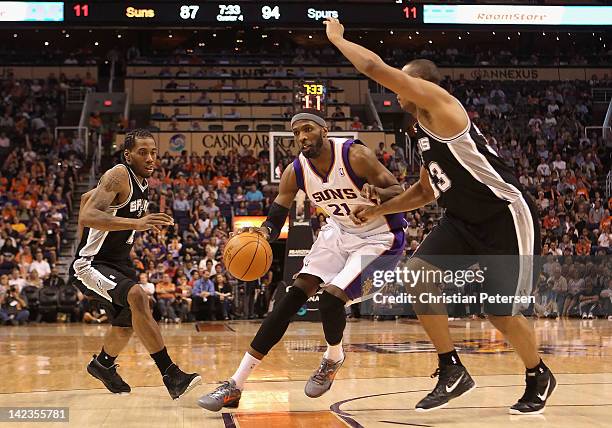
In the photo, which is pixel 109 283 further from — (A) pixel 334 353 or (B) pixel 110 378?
(A) pixel 334 353

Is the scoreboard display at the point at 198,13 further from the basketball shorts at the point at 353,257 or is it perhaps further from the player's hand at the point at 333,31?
the player's hand at the point at 333,31

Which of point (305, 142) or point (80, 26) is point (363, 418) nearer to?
point (305, 142)

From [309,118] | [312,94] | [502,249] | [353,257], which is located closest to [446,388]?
[502,249]

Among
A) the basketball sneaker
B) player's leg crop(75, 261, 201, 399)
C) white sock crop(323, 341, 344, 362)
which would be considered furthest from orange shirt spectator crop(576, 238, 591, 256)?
the basketball sneaker

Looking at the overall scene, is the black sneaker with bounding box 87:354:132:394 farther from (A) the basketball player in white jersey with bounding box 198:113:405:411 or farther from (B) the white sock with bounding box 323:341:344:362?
(B) the white sock with bounding box 323:341:344:362

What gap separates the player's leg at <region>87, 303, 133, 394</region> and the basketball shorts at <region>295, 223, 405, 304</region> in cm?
147

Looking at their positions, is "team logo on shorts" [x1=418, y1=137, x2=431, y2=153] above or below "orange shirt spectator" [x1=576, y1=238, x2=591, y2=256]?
above

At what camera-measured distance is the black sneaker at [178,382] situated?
5.31 meters

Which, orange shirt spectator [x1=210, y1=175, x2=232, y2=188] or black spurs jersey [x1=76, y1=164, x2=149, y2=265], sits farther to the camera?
orange shirt spectator [x1=210, y1=175, x2=232, y2=188]

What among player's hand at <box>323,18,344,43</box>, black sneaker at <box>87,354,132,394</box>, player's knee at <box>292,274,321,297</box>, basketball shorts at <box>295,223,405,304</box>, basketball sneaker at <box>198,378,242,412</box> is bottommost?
black sneaker at <box>87,354,132,394</box>

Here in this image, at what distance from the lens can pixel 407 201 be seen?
5.04 metres

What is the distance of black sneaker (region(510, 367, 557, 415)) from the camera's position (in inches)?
181

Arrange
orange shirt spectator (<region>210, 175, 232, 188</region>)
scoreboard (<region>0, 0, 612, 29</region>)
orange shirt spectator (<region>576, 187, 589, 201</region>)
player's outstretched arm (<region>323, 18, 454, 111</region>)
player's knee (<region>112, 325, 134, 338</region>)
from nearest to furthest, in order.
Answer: player's outstretched arm (<region>323, 18, 454, 111</region>)
player's knee (<region>112, 325, 134, 338</region>)
orange shirt spectator (<region>210, 175, 232, 188</region>)
orange shirt spectator (<region>576, 187, 589, 201</region>)
scoreboard (<region>0, 0, 612, 29</region>)

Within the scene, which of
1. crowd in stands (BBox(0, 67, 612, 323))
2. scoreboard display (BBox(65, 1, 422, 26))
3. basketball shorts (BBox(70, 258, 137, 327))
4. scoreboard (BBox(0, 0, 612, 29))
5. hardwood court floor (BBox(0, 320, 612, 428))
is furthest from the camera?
scoreboard display (BBox(65, 1, 422, 26))
